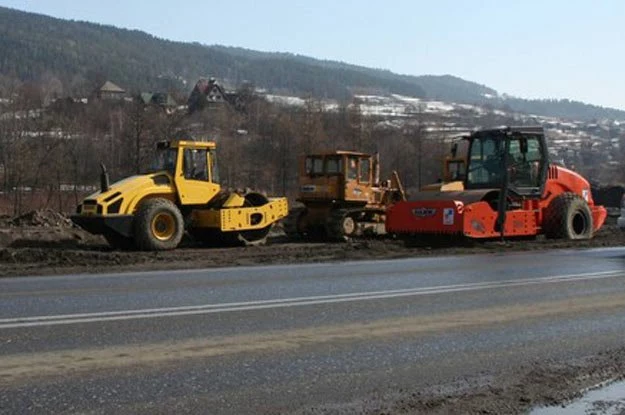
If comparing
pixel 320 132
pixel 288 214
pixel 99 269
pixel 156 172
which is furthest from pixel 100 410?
pixel 320 132

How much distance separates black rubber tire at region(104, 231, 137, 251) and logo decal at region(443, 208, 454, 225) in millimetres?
7671

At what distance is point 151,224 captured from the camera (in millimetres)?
20031

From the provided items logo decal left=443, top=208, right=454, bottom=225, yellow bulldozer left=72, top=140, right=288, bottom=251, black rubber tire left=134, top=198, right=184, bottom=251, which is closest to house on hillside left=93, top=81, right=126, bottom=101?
yellow bulldozer left=72, top=140, right=288, bottom=251

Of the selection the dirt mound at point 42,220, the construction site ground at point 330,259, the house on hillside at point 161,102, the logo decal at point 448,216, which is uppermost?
the house on hillside at point 161,102

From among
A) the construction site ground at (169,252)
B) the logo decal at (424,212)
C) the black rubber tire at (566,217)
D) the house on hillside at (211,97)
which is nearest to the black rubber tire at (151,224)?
the construction site ground at (169,252)

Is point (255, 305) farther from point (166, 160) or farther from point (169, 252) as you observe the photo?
point (166, 160)

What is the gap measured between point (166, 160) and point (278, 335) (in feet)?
43.8

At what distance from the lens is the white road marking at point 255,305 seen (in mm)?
9227

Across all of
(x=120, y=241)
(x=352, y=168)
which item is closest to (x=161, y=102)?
(x=352, y=168)

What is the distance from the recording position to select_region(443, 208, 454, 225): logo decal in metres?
20.0

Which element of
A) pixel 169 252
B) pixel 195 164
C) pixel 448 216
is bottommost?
pixel 169 252

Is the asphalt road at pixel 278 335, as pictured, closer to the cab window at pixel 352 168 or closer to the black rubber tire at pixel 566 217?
the black rubber tire at pixel 566 217

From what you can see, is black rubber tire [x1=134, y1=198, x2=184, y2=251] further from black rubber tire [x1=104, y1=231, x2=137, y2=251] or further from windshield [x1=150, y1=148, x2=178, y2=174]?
windshield [x1=150, y1=148, x2=178, y2=174]

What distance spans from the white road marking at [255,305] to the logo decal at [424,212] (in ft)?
22.7
